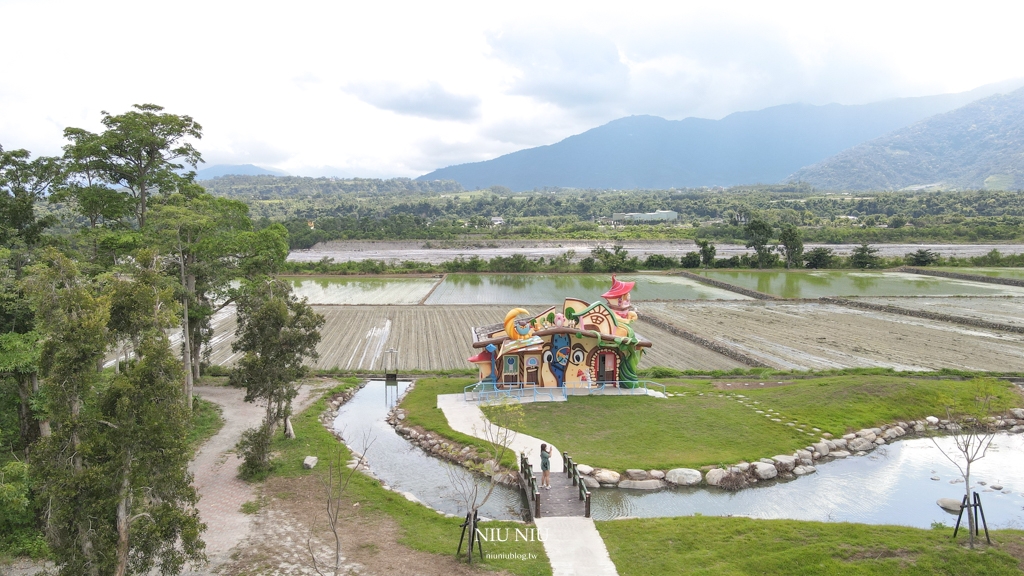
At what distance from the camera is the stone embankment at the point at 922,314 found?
38588 millimetres

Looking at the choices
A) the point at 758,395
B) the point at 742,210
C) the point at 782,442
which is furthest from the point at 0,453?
the point at 742,210

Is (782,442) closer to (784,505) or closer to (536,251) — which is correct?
(784,505)

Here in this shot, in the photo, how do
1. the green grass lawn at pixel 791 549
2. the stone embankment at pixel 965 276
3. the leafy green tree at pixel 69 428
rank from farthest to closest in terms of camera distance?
the stone embankment at pixel 965 276 < the green grass lawn at pixel 791 549 < the leafy green tree at pixel 69 428

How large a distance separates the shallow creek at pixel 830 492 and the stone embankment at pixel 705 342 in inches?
396

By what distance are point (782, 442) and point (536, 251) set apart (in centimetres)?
7259

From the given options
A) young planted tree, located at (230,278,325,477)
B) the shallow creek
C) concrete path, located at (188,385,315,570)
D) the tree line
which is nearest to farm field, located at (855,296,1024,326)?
the shallow creek

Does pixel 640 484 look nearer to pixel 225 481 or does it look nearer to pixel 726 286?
pixel 225 481

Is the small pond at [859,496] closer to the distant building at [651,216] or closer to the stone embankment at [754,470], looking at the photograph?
the stone embankment at [754,470]

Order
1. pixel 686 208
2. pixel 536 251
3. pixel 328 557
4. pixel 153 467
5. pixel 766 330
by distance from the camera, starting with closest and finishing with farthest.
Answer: pixel 153 467 < pixel 328 557 < pixel 766 330 < pixel 536 251 < pixel 686 208

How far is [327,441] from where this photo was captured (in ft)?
66.1

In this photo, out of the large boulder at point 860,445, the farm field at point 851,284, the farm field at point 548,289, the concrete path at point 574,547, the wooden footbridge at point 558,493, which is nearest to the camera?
the concrete path at point 574,547

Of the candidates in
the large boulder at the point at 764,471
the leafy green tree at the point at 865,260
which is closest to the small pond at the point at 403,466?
the large boulder at the point at 764,471

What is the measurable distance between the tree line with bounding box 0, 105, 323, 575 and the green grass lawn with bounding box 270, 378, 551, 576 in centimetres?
95

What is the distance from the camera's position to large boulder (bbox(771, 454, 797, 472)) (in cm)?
1859
